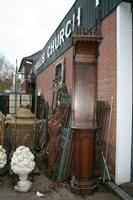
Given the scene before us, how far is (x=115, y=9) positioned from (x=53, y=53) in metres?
9.41

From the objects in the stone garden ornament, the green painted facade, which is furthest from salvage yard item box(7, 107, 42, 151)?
the green painted facade

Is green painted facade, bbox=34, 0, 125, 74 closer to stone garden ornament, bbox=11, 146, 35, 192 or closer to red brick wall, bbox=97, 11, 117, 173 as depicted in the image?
red brick wall, bbox=97, 11, 117, 173

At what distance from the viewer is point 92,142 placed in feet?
22.5

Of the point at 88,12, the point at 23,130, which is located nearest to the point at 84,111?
the point at 23,130

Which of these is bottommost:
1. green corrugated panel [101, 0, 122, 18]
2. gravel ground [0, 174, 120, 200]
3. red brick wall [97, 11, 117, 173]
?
gravel ground [0, 174, 120, 200]

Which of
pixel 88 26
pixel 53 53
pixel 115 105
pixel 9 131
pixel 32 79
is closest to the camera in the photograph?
pixel 115 105

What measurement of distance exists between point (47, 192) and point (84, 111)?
1735 mm

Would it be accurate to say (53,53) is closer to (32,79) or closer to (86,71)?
(86,71)

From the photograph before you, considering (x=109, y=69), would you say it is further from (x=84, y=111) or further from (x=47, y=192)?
(x=47, y=192)

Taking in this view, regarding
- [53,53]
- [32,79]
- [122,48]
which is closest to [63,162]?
[122,48]

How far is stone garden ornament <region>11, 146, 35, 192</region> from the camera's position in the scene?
7.01m

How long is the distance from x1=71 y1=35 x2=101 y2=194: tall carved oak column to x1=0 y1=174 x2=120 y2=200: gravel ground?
0.59ft

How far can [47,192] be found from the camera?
6.98m

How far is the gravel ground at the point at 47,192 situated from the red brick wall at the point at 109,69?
2.59ft
